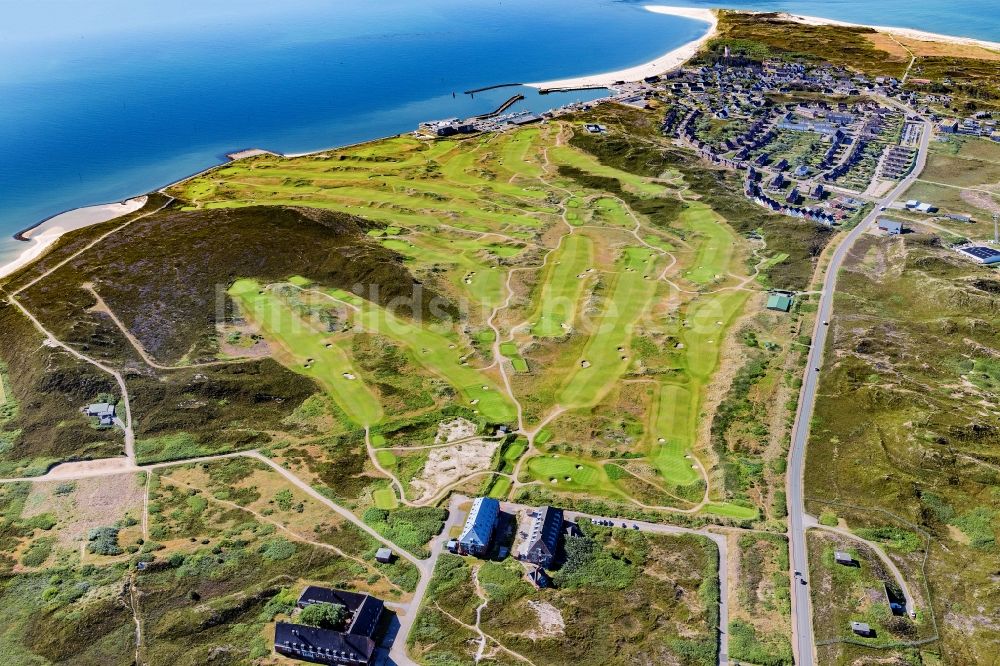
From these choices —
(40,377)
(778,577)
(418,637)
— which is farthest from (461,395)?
(40,377)

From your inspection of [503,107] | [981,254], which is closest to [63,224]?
[503,107]

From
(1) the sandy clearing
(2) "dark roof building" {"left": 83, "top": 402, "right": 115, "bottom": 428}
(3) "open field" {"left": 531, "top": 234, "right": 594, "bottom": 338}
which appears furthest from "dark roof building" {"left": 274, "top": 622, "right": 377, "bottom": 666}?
(3) "open field" {"left": 531, "top": 234, "right": 594, "bottom": 338}

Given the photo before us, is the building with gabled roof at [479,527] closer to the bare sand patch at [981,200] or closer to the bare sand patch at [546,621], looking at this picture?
the bare sand patch at [546,621]

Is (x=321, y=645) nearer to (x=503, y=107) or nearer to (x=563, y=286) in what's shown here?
(x=563, y=286)

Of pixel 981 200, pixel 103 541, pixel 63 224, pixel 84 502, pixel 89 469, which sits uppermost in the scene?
pixel 63 224

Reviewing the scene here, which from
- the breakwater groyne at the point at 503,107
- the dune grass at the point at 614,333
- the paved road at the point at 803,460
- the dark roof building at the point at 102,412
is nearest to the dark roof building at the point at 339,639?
the paved road at the point at 803,460

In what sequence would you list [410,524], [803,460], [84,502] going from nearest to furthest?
[410,524] → [84,502] → [803,460]
